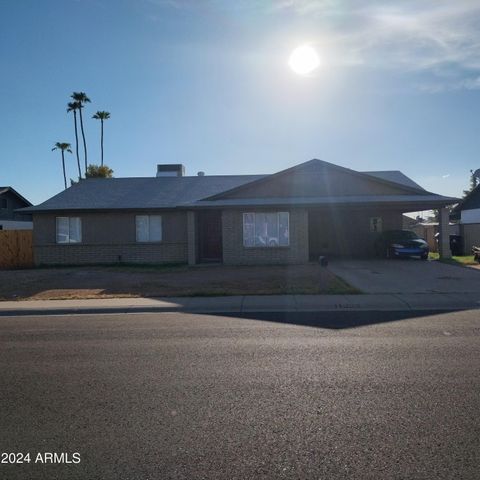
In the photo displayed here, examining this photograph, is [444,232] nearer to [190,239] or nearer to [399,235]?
[399,235]

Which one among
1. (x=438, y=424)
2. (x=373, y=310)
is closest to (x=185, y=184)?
(x=373, y=310)

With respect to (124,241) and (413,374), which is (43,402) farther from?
(124,241)

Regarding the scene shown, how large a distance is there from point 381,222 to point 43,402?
24.4 meters

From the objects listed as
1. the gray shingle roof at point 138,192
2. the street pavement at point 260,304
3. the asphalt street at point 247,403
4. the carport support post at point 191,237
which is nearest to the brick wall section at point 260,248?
the carport support post at point 191,237

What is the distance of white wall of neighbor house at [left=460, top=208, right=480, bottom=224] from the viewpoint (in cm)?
3978

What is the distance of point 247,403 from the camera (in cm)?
502

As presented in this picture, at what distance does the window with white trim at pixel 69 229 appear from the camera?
24.1 meters

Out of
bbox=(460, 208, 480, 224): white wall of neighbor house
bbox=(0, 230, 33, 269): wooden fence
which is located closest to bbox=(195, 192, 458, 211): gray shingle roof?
bbox=(0, 230, 33, 269): wooden fence

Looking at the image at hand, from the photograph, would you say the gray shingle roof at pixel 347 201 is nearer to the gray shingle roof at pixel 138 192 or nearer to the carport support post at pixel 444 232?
the carport support post at pixel 444 232

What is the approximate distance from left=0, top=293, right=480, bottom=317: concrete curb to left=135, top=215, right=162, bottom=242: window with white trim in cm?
1121

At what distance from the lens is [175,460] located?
12.5ft

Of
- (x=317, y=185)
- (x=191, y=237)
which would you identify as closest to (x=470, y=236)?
(x=317, y=185)

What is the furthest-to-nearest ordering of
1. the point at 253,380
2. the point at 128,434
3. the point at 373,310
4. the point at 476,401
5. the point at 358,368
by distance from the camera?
the point at 373,310
the point at 358,368
the point at 253,380
the point at 476,401
the point at 128,434

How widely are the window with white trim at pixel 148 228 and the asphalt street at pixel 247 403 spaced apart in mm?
15106
